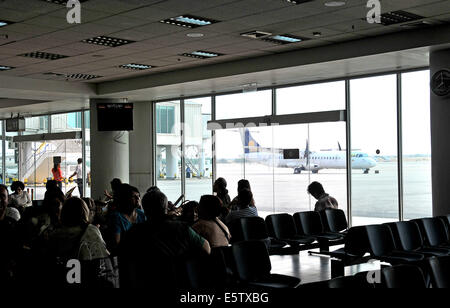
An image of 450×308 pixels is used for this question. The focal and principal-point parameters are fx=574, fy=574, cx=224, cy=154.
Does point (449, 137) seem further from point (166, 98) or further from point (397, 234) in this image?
point (166, 98)

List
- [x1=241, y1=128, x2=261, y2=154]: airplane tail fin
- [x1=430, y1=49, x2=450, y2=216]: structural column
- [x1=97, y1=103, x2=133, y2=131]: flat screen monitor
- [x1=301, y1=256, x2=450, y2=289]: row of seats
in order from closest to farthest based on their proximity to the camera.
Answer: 1. [x1=301, y1=256, x2=450, y2=289]: row of seats
2. [x1=430, y1=49, x2=450, y2=216]: structural column
3. [x1=241, y1=128, x2=261, y2=154]: airplane tail fin
4. [x1=97, y1=103, x2=133, y2=131]: flat screen monitor

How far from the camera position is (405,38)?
367 inches

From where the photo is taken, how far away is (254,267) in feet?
17.1

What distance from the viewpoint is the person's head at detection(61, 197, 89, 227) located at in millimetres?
4641

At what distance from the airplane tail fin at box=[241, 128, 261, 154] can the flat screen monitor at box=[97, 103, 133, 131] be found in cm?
309

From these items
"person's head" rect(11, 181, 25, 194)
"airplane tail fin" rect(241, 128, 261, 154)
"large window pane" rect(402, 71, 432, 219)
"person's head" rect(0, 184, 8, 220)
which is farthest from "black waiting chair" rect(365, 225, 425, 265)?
"airplane tail fin" rect(241, 128, 261, 154)

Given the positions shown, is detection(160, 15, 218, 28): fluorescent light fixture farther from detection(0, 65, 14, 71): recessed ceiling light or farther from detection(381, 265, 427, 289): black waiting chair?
detection(381, 265, 427, 289): black waiting chair

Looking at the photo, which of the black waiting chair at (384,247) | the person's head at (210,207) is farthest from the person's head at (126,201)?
the black waiting chair at (384,247)

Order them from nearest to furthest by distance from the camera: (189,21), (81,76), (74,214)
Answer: (74,214)
(189,21)
(81,76)

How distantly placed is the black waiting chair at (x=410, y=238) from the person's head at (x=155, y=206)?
355 centimetres

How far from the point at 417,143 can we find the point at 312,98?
2.67 metres

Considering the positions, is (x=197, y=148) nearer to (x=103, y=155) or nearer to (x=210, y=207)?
(x=103, y=155)

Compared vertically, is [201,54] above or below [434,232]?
above

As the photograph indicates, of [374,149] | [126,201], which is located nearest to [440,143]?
[374,149]
